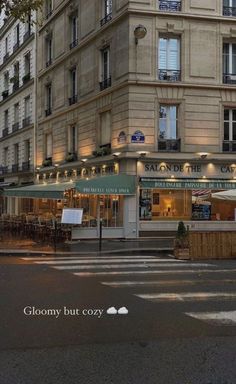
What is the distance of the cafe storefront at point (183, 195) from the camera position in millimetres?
23375

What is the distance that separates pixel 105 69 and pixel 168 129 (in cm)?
497

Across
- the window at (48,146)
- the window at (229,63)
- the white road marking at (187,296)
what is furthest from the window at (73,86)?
the white road marking at (187,296)

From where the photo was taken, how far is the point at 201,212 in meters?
24.1

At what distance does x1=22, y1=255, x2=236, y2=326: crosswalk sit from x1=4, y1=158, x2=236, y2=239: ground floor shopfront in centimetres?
680

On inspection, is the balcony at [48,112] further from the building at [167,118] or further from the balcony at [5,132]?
the balcony at [5,132]

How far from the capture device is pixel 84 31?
2812 cm

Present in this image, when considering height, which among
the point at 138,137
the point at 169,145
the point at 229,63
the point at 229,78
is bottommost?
the point at 169,145

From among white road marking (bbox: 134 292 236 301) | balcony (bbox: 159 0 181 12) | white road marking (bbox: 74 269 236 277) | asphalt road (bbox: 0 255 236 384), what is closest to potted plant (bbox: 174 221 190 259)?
white road marking (bbox: 74 269 236 277)

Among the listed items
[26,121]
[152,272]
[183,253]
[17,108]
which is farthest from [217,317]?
[17,108]

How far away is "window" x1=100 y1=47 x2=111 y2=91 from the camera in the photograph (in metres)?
25.8

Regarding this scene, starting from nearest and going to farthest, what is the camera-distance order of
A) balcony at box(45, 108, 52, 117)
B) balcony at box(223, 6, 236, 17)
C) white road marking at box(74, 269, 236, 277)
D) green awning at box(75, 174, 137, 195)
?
1. white road marking at box(74, 269, 236, 277)
2. green awning at box(75, 174, 137, 195)
3. balcony at box(223, 6, 236, 17)
4. balcony at box(45, 108, 52, 117)

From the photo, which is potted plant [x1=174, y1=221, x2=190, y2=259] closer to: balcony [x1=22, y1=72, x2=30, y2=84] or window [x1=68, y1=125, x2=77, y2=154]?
window [x1=68, y1=125, x2=77, y2=154]

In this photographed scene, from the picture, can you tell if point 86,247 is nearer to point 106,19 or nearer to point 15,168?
point 106,19

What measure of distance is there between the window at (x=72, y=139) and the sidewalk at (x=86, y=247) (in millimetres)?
8396
